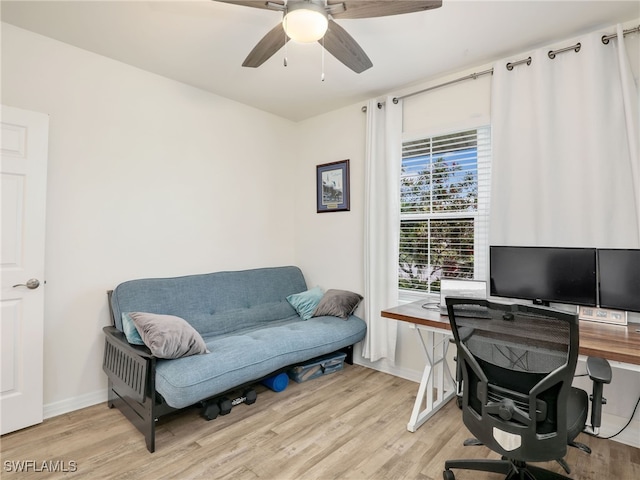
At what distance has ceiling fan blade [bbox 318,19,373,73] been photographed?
6.03ft

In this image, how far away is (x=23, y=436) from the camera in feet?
6.95

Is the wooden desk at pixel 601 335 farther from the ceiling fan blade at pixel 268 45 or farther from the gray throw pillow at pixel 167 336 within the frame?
the ceiling fan blade at pixel 268 45

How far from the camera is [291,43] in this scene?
2391 mm

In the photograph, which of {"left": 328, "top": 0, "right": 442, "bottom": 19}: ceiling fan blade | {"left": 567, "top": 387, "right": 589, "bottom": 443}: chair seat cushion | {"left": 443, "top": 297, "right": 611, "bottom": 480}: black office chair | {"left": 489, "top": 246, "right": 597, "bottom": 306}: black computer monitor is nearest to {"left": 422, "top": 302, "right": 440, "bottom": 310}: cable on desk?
{"left": 489, "top": 246, "right": 597, "bottom": 306}: black computer monitor

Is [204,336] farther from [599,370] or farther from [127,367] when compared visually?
[599,370]

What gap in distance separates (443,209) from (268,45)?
1.90 meters

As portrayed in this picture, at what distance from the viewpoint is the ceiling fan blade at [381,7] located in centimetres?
159

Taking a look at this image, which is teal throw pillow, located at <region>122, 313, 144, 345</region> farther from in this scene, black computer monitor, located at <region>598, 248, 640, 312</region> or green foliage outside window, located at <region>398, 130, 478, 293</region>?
black computer monitor, located at <region>598, 248, 640, 312</region>

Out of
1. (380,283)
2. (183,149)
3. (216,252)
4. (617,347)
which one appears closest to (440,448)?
(617,347)

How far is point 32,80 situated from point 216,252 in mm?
1829

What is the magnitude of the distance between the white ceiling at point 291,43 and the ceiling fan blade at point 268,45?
0.80 ft

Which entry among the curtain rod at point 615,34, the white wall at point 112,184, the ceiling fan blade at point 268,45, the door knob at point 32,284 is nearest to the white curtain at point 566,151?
the curtain rod at point 615,34

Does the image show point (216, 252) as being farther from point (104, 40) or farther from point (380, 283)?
point (104, 40)

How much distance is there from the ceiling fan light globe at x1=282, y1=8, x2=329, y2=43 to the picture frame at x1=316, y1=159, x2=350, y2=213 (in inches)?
76.0
